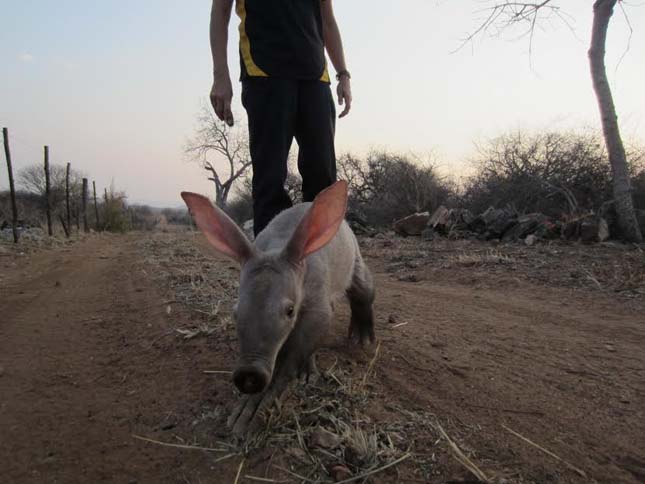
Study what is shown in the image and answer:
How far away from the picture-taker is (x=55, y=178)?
124 feet

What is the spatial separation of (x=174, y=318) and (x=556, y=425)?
2.59 m

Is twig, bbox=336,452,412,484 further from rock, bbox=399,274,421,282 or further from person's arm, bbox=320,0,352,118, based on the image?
rock, bbox=399,274,421,282

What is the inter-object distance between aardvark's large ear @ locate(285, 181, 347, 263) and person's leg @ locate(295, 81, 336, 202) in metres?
1.25

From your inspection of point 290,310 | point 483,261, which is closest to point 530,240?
point 483,261

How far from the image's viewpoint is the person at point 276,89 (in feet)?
9.61

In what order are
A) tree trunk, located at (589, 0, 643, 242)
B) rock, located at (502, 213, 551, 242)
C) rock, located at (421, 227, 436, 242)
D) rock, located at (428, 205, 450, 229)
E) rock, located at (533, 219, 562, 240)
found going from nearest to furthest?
tree trunk, located at (589, 0, 643, 242)
rock, located at (533, 219, 562, 240)
rock, located at (502, 213, 551, 242)
rock, located at (421, 227, 436, 242)
rock, located at (428, 205, 450, 229)

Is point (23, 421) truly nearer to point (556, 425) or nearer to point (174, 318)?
point (174, 318)

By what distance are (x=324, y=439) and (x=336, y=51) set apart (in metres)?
3.02

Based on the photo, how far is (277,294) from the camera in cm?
172

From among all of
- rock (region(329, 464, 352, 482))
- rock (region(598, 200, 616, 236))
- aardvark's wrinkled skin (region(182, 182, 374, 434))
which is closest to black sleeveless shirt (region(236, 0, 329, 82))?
aardvark's wrinkled skin (region(182, 182, 374, 434))

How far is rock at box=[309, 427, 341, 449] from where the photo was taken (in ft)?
5.39

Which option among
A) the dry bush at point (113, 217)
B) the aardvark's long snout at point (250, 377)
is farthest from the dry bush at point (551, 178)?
the dry bush at point (113, 217)

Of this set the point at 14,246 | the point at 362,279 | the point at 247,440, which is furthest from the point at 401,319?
the point at 14,246

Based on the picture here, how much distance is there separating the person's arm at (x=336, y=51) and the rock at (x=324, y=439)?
275cm
